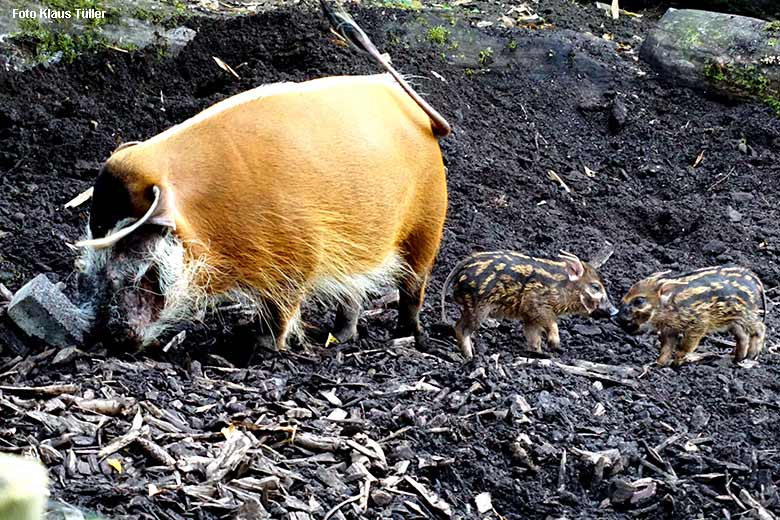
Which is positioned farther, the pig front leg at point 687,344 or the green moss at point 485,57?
the green moss at point 485,57

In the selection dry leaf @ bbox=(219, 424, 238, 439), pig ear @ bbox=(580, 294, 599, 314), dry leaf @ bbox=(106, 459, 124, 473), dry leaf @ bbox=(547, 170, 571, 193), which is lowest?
dry leaf @ bbox=(547, 170, 571, 193)

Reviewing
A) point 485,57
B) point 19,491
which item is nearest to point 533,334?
point 485,57

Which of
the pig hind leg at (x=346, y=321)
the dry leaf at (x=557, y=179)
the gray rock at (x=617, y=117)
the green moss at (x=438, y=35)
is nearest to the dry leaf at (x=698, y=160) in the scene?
the gray rock at (x=617, y=117)

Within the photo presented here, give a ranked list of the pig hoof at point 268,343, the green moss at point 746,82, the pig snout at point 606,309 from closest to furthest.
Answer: the pig hoof at point 268,343 → the pig snout at point 606,309 → the green moss at point 746,82

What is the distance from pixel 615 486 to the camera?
3590mm

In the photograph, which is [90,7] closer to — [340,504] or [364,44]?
[364,44]

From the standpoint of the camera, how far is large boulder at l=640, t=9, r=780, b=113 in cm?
793

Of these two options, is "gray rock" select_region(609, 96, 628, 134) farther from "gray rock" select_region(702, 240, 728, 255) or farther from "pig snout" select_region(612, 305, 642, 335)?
"pig snout" select_region(612, 305, 642, 335)

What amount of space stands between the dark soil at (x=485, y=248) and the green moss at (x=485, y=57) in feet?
0.30

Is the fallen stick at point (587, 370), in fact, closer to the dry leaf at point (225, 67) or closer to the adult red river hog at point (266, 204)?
the adult red river hog at point (266, 204)

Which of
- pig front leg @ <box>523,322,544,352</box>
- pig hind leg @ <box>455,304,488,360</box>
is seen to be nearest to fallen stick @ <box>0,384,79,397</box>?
pig hind leg @ <box>455,304,488,360</box>

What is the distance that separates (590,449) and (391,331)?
1875mm

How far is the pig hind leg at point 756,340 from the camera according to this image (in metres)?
5.20

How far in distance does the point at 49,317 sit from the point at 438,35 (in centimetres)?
473
